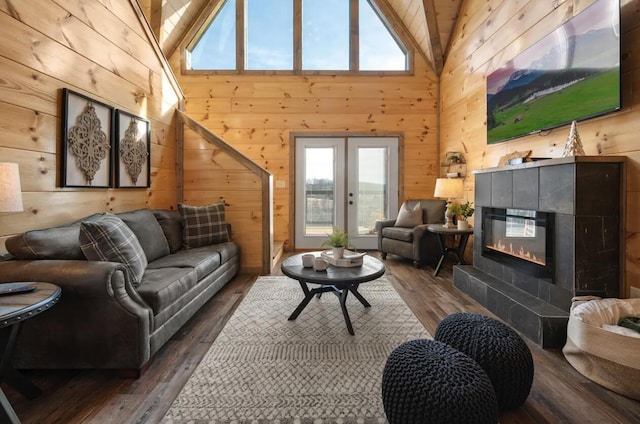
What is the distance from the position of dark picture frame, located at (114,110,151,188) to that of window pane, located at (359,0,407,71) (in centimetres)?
364

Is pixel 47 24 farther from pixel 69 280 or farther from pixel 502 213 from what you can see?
pixel 502 213

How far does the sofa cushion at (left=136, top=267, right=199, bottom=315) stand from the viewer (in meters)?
1.92

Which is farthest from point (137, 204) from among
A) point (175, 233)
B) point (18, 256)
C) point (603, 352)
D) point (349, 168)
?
point (603, 352)

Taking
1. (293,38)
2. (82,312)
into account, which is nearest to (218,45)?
(293,38)

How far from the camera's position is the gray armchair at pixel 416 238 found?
4.14 metres

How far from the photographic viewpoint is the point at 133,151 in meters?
3.18

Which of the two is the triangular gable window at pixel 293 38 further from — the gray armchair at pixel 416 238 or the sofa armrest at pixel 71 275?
the sofa armrest at pixel 71 275

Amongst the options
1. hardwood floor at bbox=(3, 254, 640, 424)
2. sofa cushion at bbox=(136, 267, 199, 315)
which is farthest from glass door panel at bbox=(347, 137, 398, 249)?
hardwood floor at bbox=(3, 254, 640, 424)

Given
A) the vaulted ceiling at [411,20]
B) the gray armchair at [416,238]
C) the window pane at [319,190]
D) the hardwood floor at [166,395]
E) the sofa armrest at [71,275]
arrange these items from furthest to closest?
1. the window pane at [319,190]
2. the vaulted ceiling at [411,20]
3. the gray armchair at [416,238]
4. the sofa armrest at [71,275]
5. the hardwood floor at [166,395]

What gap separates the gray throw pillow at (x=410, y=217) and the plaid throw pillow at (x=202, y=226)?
2530mm

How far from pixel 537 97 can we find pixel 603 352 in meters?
2.17

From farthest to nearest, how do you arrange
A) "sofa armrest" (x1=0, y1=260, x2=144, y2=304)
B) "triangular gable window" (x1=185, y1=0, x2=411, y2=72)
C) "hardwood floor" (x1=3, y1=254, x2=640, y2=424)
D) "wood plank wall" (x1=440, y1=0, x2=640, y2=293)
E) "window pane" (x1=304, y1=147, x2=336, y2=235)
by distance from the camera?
"window pane" (x1=304, y1=147, x2=336, y2=235) → "triangular gable window" (x1=185, y1=0, x2=411, y2=72) → "wood plank wall" (x1=440, y1=0, x2=640, y2=293) → "sofa armrest" (x1=0, y1=260, x2=144, y2=304) → "hardwood floor" (x1=3, y1=254, x2=640, y2=424)

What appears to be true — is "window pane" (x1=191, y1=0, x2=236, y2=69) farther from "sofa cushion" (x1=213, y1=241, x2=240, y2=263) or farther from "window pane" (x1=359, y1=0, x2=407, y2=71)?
"sofa cushion" (x1=213, y1=241, x2=240, y2=263)

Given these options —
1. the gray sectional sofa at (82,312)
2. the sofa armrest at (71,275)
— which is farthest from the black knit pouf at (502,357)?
the sofa armrest at (71,275)
